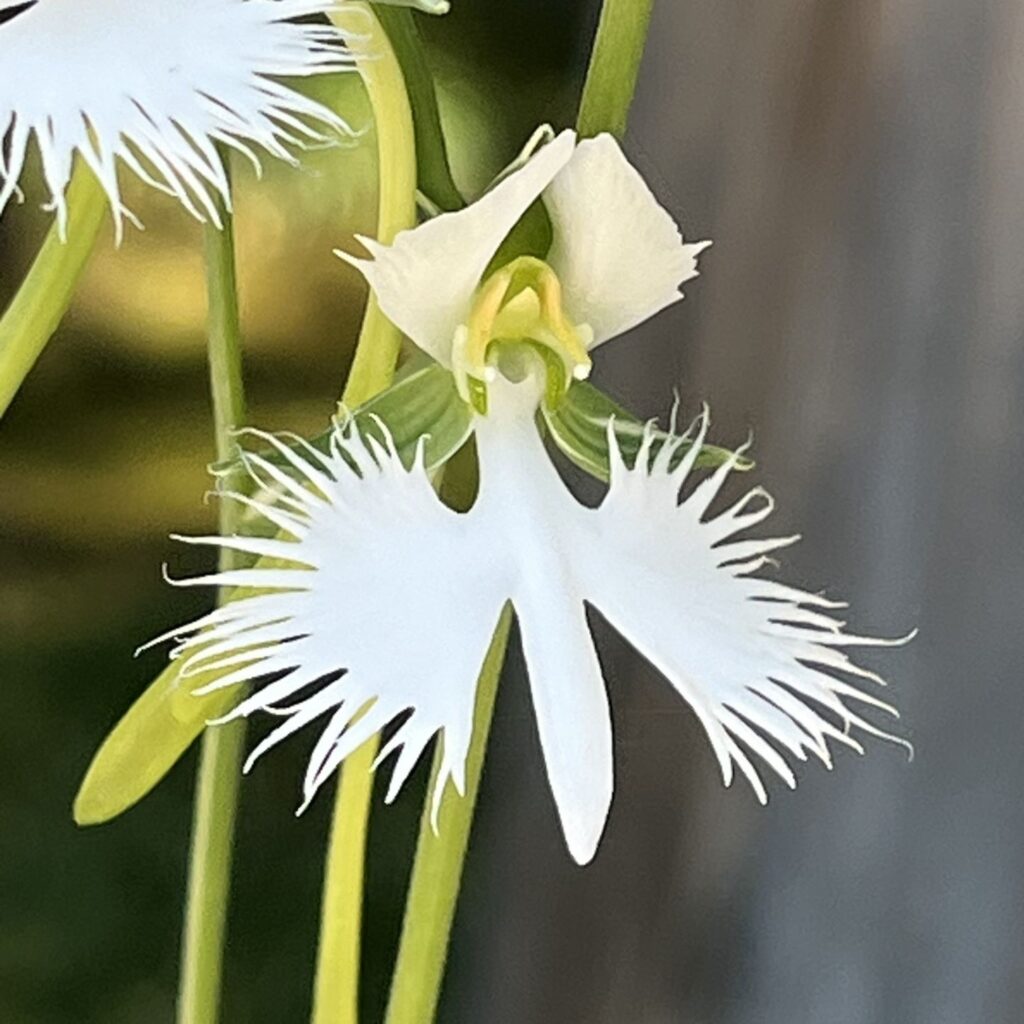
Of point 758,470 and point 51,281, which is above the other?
point 758,470

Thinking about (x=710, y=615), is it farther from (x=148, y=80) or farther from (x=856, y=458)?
(x=856, y=458)

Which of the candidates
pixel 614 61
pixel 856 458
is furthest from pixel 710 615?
pixel 856 458

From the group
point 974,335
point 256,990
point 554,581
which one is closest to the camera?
point 554,581

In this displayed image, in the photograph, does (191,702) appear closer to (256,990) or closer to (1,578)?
(1,578)

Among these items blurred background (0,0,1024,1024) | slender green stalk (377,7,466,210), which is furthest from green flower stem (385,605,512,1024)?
blurred background (0,0,1024,1024)

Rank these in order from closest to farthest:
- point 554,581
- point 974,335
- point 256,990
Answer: point 554,581
point 974,335
point 256,990

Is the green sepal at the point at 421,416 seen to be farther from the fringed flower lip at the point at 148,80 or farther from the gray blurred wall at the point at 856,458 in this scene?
the gray blurred wall at the point at 856,458

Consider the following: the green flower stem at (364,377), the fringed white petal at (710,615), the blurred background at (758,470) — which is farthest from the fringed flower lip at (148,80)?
the blurred background at (758,470)

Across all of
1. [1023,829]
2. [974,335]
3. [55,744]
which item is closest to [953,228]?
[974,335]
